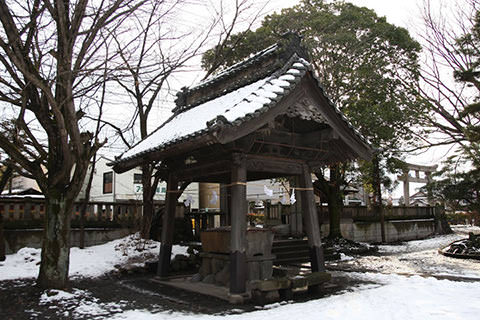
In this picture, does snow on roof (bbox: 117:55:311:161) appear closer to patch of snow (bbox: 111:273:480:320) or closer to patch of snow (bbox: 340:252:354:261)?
patch of snow (bbox: 111:273:480:320)

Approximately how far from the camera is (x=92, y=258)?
12.6m

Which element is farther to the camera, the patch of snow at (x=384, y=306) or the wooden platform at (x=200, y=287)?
the wooden platform at (x=200, y=287)

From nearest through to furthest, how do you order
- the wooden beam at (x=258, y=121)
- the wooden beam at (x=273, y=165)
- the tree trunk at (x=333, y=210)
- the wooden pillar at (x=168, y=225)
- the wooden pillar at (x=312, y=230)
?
the wooden beam at (x=258, y=121) → the wooden beam at (x=273, y=165) → the wooden pillar at (x=312, y=230) → the wooden pillar at (x=168, y=225) → the tree trunk at (x=333, y=210)

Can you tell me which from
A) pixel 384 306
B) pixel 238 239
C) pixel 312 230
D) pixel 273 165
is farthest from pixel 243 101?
pixel 384 306

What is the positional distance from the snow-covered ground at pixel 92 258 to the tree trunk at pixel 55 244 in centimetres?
274

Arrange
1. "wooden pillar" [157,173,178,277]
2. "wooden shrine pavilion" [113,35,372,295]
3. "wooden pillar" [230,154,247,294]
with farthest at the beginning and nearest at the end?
"wooden pillar" [157,173,178,277]
"wooden pillar" [230,154,247,294]
"wooden shrine pavilion" [113,35,372,295]

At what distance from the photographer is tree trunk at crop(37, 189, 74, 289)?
27.3ft

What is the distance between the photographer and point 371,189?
23.0 meters

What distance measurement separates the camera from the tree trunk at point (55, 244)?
27.3 feet

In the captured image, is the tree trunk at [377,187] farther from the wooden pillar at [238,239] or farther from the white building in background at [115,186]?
the white building in background at [115,186]

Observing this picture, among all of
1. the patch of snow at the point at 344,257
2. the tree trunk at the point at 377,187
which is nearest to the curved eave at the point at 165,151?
the patch of snow at the point at 344,257

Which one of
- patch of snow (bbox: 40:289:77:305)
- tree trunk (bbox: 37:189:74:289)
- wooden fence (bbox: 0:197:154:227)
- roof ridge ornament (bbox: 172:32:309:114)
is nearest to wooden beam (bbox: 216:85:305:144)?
roof ridge ornament (bbox: 172:32:309:114)

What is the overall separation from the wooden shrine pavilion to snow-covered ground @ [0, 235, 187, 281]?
2.70 m

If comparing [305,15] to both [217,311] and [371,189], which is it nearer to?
[371,189]
